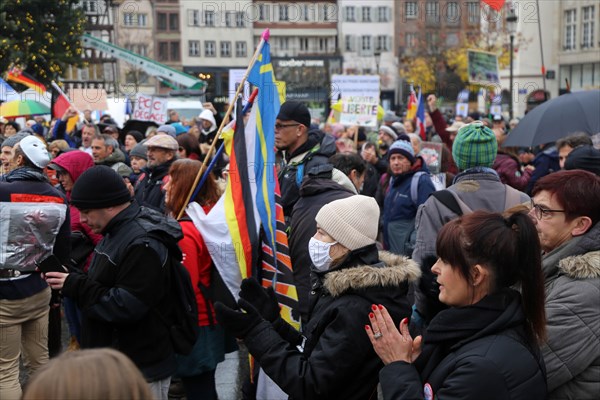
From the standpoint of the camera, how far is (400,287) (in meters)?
3.13

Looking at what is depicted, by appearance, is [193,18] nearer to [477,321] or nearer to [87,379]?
[477,321]

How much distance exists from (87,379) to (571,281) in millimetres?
2028

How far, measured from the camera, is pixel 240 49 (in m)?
67.5

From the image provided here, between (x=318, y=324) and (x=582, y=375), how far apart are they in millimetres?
1043

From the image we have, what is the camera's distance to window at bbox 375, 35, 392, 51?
68688 millimetres

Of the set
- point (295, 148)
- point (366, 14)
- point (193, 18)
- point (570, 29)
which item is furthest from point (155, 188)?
point (366, 14)

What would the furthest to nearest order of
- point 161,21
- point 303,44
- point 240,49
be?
point 303,44 → point 240,49 → point 161,21

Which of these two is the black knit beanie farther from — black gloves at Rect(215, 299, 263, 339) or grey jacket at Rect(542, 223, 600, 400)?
grey jacket at Rect(542, 223, 600, 400)

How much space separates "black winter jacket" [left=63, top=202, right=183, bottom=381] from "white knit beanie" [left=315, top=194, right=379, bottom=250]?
3.58 ft

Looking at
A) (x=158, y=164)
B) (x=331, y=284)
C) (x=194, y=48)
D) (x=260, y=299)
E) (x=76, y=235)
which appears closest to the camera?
(x=331, y=284)

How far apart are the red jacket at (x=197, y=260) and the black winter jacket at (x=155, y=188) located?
5.40 feet

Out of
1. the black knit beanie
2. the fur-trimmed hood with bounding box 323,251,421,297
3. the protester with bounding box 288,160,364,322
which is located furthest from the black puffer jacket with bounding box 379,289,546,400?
the protester with bounding box 288,160,364,322

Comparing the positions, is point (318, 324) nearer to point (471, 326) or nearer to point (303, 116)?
point (471, 326)

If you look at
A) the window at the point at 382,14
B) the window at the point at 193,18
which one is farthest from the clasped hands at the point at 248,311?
the window at the point at 382,14
